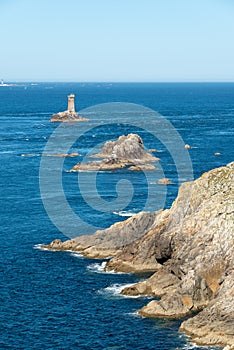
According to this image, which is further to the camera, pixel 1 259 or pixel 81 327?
pixel 1 259

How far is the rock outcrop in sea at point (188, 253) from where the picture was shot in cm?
Result: 6694

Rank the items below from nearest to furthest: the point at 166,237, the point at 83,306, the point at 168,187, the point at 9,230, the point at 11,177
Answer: the point at 83,306 < the point at 166,237 < the point at 9,230 < the point at 168,187 < the point at 11,177

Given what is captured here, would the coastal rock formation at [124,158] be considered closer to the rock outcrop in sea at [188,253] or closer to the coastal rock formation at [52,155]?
the coastal rock formation at [52,155]

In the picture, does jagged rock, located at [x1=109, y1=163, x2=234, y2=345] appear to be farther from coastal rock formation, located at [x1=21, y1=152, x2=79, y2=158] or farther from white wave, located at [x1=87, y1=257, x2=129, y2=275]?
coastal rock formation, located at [x1=21, y1=152, x2=79, y2=158]

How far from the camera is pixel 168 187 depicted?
136375mm

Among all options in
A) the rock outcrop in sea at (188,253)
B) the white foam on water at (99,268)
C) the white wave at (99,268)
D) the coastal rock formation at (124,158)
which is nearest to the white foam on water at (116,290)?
the rock outcrop in sea at (188,253)

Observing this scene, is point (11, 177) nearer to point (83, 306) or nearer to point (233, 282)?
point (83, 306)

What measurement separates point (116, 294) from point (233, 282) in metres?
15.5

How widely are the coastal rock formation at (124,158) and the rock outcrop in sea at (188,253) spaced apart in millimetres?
64016

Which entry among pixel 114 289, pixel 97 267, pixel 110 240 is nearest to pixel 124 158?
pixel 110 240

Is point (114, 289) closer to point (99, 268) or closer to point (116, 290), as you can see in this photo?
point (116, 290)

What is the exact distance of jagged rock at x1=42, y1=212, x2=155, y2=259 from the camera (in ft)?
303

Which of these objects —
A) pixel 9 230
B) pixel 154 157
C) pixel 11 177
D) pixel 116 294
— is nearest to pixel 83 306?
pixel 116 294

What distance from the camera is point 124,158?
550 feet
